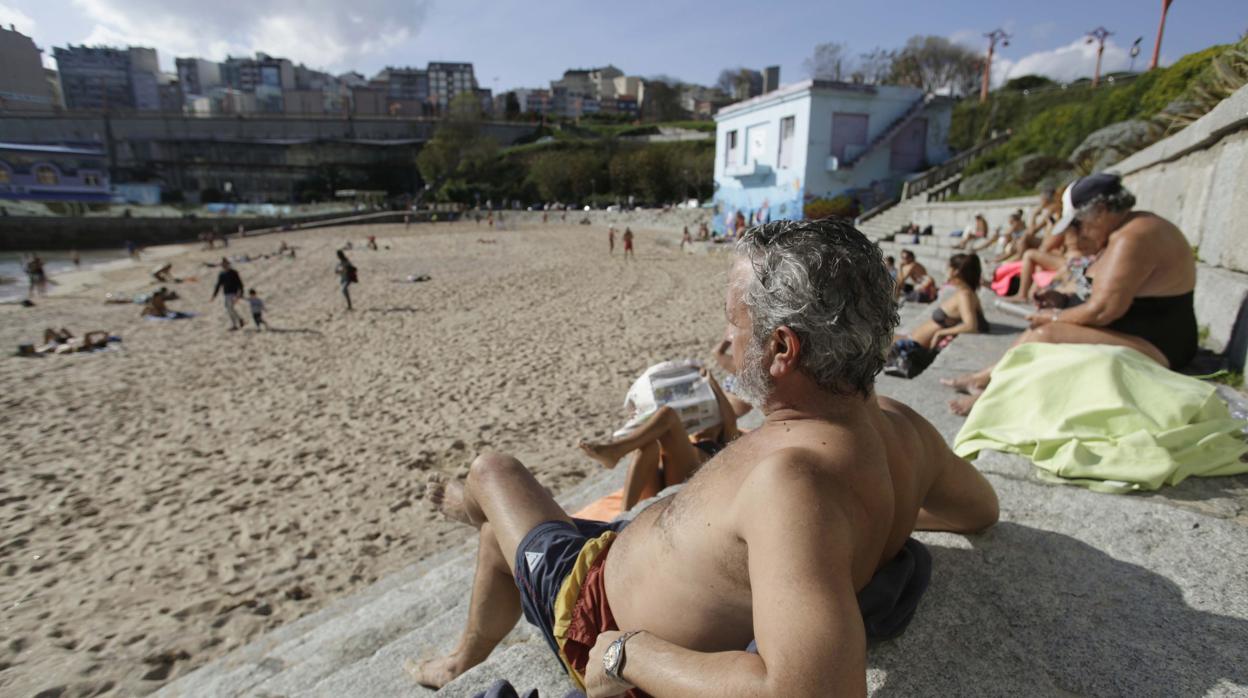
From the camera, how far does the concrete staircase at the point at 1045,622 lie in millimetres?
1493

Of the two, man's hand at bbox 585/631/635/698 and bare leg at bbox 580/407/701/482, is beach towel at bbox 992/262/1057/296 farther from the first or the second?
man's hand at bbox 585/631/635/698

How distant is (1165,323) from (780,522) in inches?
140

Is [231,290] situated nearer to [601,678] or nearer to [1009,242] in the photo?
[601,678]

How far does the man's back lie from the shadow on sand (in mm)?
294

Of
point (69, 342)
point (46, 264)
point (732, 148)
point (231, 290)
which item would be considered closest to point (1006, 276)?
point (231, 290)

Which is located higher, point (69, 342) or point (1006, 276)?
point (1006, 276)

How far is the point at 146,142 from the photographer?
6028 cm

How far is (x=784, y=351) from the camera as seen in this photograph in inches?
49.8

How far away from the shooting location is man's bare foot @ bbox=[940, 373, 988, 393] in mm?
3617

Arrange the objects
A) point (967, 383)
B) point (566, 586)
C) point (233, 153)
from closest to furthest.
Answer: point (566, 586) < point (967, 383) < point (233, 153)

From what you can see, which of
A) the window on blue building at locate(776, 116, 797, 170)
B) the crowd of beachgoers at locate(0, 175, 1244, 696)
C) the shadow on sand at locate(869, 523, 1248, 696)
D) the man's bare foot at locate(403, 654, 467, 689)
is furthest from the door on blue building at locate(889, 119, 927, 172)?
the man's bare foot at locate(403, 654, 467, 689)

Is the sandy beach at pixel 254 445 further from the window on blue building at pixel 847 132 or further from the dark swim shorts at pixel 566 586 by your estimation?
the window on blue building at pixel 847 132

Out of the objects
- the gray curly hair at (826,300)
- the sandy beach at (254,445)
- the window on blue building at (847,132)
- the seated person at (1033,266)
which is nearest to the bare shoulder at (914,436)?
the gray curly hair at (826,300)

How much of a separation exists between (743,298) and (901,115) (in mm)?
26664
